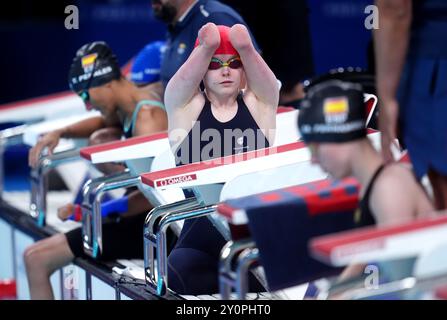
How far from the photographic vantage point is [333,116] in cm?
253

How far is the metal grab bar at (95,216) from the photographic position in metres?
3.82

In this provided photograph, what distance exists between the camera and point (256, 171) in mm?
3352

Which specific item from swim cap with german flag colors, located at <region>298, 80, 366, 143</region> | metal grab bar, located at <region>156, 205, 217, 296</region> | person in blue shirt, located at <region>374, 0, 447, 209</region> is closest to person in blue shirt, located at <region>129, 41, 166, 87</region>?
metal grab bar, located at <region>156, 205, 217, 296</region>

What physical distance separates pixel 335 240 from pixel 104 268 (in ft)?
5.99

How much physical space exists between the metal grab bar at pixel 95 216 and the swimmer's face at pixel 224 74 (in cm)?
58

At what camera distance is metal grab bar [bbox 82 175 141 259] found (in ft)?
12.5

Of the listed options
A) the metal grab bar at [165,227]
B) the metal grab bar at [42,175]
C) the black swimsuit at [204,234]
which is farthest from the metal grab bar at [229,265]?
the metal grab bar at [42,175]

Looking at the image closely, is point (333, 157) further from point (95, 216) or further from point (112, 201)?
point (112, 201)

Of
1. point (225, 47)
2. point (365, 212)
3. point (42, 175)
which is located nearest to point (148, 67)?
point (42, 175)

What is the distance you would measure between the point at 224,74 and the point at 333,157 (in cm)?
89

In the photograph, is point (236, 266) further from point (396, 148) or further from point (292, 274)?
point (396, 148)

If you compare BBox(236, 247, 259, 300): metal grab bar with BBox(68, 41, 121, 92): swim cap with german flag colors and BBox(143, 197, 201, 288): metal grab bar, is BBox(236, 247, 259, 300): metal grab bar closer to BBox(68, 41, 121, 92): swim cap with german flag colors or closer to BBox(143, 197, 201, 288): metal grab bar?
BBox(143, 197, 201, 288): metal grab bar

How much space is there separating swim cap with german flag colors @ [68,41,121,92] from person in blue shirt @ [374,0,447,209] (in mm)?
1721

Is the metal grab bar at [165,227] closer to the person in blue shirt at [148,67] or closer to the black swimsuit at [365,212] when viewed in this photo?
the black swimsuit at [365,212]
